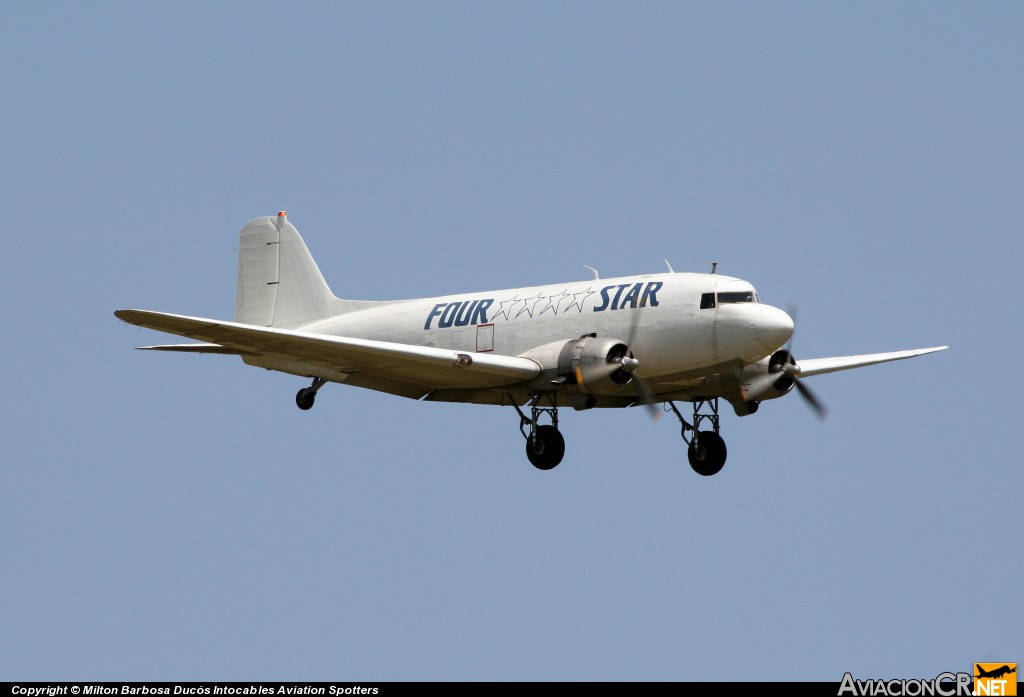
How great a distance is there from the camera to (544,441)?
35562 mm

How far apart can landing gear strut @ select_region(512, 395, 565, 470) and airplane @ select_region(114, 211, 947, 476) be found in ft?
0.07

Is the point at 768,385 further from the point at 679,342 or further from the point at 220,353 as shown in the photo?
the point at 220,353

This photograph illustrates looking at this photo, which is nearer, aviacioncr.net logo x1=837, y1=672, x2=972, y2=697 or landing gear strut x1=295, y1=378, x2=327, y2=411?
aviacioncr.net logo x1=837, y1=672, x2=972, y2=697

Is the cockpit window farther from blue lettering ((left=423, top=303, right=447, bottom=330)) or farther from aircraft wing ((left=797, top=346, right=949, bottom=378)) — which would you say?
blue lettering ((left=423, top=303, right=447, bottom=330))

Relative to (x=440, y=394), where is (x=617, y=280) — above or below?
above

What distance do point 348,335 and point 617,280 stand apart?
736cm

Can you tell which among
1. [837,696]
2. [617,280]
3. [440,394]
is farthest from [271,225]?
[837,696]

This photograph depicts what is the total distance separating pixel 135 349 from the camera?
37.7 metres

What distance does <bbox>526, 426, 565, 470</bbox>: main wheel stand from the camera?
35.6 meters

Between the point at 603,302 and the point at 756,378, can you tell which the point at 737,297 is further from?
the point at 603,302

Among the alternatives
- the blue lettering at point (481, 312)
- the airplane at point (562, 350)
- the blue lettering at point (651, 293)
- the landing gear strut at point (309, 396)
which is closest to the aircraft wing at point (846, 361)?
the airplane at point (562, 350)

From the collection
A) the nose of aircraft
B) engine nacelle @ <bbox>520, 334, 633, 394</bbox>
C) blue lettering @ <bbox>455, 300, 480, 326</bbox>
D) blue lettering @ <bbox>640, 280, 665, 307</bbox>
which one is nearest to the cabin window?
the nose of aircraft

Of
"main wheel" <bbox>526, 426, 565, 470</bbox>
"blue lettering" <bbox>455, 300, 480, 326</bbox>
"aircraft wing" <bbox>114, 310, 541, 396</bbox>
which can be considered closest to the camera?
"aircraft wing" <bbox>114, 310, 541, 396</bbox>

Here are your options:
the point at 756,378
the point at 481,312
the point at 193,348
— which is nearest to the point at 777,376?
the point at 756,378
